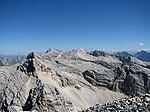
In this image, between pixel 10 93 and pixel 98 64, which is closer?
pixel 10 93

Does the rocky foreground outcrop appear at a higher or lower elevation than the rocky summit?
higher

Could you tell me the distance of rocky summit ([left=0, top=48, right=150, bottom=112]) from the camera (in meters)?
55.4

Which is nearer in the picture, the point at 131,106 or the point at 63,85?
the point at 131,106

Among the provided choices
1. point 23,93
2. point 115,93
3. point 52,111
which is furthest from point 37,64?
point 52,111

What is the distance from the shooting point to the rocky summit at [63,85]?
182ft

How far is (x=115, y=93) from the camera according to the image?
104m

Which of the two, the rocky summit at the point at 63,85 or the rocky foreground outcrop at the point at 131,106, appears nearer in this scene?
the rocky foreground outcrop at the point at 131,106

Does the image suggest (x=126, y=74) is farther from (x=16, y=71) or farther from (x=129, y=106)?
(x=129, y=106)

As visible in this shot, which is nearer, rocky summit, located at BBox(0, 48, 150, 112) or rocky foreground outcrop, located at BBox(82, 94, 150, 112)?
rocky foreground outcrop, located at BBox(82, 94, 150, 112)

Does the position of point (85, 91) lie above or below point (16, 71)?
below

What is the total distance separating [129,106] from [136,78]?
88.5m

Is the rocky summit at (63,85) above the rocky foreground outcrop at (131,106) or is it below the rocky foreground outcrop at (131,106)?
below

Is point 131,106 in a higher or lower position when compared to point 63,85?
higher

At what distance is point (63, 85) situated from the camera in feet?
303
